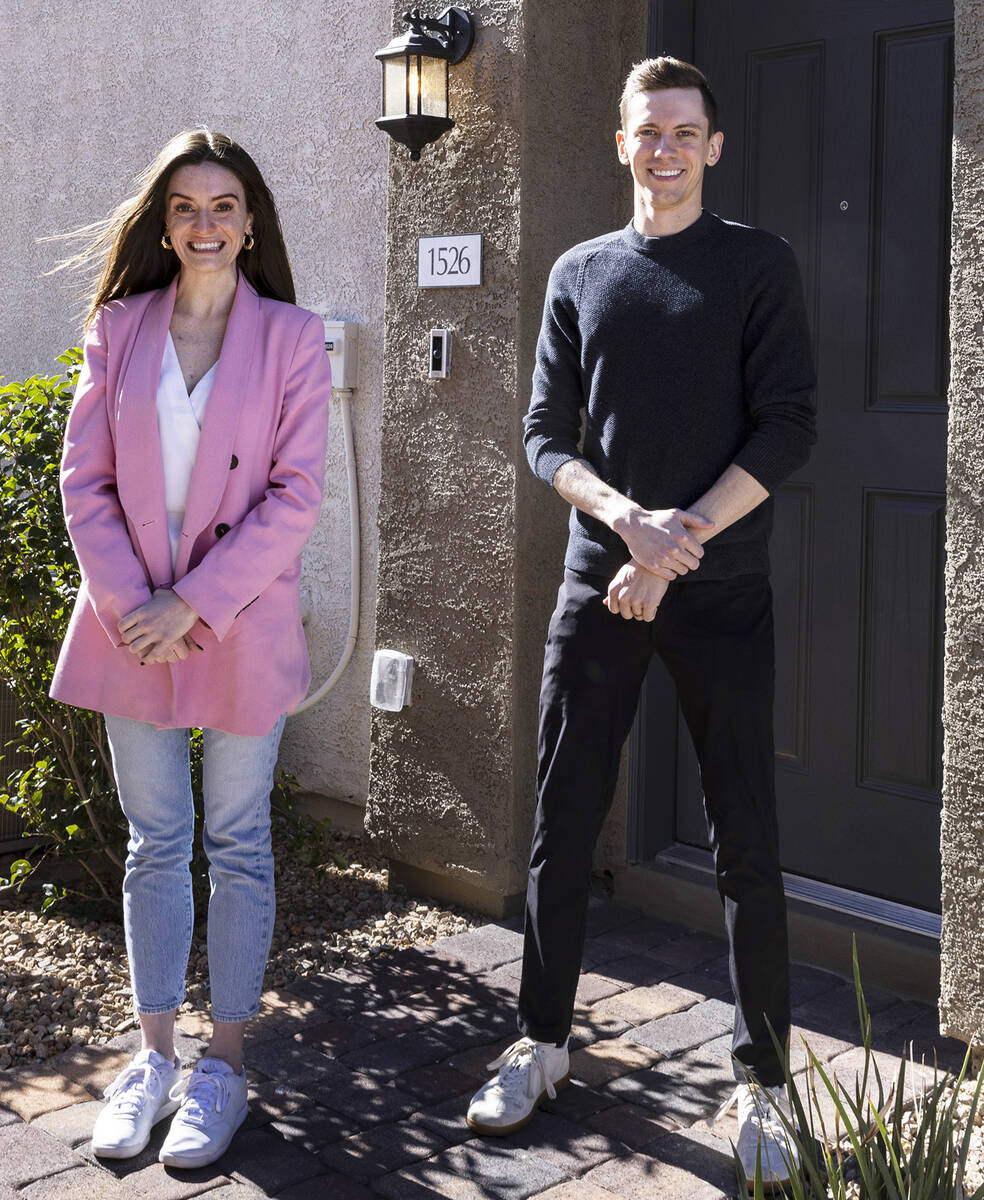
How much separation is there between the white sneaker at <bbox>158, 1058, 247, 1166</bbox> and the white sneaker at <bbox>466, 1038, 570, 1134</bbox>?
0.48 metres

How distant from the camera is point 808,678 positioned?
394 centimetres

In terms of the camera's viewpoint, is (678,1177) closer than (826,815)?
Yes

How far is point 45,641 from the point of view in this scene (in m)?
4.24

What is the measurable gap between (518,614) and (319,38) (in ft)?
7.40

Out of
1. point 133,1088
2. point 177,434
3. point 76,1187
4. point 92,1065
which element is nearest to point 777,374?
point 177,434

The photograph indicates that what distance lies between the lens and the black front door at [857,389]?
142 inches

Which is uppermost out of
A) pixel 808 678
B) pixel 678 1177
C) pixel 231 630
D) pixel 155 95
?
pixel 155 95

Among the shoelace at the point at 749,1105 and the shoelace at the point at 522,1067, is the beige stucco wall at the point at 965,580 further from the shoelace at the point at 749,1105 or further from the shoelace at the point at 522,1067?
the shoelace at the point at 522,1067

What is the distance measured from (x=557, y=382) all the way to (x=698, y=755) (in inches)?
32.1

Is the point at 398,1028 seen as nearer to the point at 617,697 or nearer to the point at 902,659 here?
the point at 617,697

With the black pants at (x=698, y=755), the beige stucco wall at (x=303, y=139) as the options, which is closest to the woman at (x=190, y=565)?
the black pants at (x=698, y=755)

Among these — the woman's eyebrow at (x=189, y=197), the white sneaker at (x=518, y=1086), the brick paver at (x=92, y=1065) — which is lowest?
the brick paver at (x=92, y=1065)

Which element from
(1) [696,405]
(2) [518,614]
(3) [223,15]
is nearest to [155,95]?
(3) [223,15]

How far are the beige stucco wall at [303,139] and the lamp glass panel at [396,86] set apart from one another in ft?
2.21
